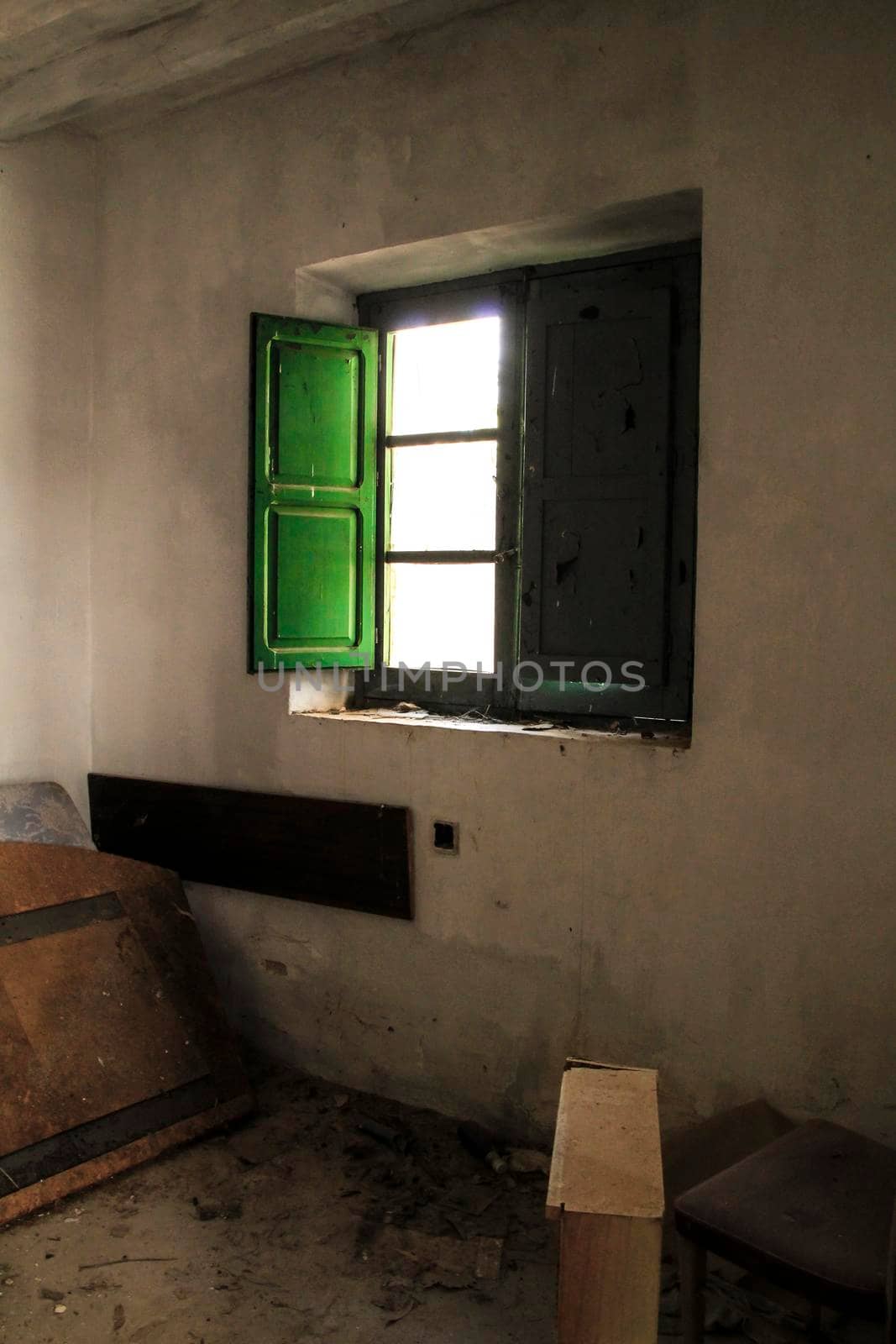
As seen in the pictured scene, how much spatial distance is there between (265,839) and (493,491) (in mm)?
1409

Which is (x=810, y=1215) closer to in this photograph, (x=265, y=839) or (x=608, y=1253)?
(x=608, y=1253)

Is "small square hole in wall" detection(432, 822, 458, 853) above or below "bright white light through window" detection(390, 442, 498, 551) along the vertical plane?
below

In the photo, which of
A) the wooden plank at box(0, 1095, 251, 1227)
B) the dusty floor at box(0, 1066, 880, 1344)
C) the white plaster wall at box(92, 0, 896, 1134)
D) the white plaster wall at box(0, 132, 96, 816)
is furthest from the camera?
the white plaster wall at box(0, 132, 96, 816)

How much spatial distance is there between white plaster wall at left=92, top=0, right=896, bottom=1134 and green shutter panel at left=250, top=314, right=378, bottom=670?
0.25 meters

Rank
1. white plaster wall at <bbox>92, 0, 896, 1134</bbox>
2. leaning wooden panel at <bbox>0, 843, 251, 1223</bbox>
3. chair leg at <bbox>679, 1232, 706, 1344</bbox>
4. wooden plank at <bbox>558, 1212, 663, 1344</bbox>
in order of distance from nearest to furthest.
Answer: wooden plank at <bbox>558, 1212, 663, 1344</bbox> < chair leg at <bbox>679, 1232, 706, 1344</bbox> < white plaster wall at <bbox>92, 0, 896, 1134</bbox> < leaning wooden panel at <bbox>0, 843, 251, 1223</bbox>

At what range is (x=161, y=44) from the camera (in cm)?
310

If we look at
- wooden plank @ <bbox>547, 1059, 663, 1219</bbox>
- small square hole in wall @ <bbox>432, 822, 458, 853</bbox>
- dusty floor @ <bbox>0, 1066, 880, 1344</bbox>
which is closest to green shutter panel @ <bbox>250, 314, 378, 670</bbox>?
small square hole in wall @ <bbox>432, 822, 458, 853</bbox>

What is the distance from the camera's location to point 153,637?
12.8ft

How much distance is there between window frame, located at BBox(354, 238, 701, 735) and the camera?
3.11 metres

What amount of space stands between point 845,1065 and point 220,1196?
168 cm

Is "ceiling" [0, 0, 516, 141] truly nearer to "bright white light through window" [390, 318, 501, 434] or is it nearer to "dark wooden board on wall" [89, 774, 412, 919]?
"bright white light through window" [390, 318, 501, 434]

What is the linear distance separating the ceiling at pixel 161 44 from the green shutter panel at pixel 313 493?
2.57ft

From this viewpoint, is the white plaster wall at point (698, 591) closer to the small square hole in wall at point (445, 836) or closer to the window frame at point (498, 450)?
the small square hole in wall at point (445, 836)

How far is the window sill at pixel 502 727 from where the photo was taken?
3053 millimetres
